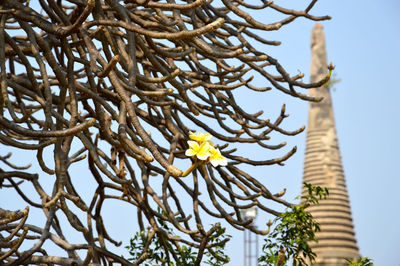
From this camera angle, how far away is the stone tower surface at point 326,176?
Answer: 34.9 feet

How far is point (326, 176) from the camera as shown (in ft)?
39.3

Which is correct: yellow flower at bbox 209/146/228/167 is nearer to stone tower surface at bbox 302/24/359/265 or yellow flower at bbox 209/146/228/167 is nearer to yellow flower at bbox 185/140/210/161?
yellow flower at bbox 185/140/210/161

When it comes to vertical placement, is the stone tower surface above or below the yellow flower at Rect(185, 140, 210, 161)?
above

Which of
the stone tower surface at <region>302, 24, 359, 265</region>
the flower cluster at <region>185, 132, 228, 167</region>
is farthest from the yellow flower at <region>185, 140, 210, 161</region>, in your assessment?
the stone tower surface at <region>302, 24, 359, 265</region>

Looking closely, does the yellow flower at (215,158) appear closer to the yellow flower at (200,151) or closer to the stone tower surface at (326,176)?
the yellow flower at (200,151)

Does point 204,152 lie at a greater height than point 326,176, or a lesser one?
lesser

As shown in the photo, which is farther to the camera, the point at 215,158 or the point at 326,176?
the point at 326,176

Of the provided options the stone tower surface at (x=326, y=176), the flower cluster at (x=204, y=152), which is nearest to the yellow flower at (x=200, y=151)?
the flower cluster at (x=204, y=152)

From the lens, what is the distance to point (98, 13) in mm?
2986

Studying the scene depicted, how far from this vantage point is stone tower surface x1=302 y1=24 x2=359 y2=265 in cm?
1064

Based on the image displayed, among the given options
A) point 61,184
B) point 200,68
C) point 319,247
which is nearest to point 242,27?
point 200,68

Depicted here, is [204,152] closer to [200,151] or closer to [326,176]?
[200,151]

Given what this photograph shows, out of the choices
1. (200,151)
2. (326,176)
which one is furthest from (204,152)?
(326,176)

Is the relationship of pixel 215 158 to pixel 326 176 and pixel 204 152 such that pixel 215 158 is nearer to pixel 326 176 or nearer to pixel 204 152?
pixel 204 152
